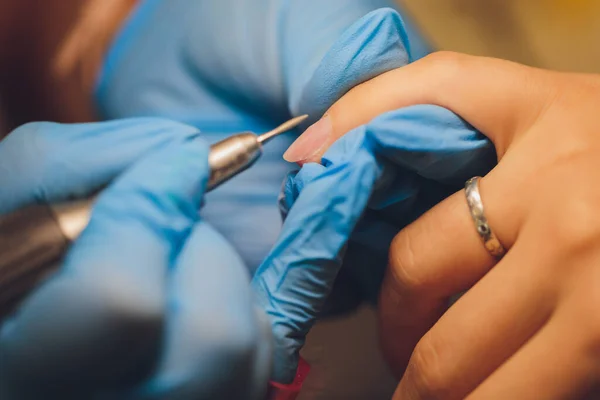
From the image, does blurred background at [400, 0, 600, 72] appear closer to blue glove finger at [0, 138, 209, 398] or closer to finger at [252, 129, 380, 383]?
finger at [252, 129, 380, 383]

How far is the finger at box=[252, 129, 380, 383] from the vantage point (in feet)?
1.55

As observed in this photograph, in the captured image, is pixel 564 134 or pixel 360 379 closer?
pixel 564 134

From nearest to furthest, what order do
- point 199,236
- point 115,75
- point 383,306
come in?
point 199,236, point 383,306, point 115,75

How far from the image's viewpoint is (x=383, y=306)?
57 cm

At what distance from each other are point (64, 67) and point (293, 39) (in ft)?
1.15

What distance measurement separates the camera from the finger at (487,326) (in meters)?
0.45

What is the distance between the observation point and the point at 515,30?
0.85m

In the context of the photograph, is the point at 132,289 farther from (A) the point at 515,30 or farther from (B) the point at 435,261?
(A) the point at 515,30

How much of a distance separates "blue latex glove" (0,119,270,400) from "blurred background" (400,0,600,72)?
54cm

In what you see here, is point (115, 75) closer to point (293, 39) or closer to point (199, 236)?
point (293, 39)

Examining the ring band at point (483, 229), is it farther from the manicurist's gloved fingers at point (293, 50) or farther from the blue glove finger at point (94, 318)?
the blue glove finger at point (94, 318)

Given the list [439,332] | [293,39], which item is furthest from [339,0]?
[439,332]

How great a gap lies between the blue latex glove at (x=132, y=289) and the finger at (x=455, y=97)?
0.14 m

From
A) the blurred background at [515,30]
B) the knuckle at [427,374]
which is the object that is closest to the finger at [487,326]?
the knuckle at [427,374]
